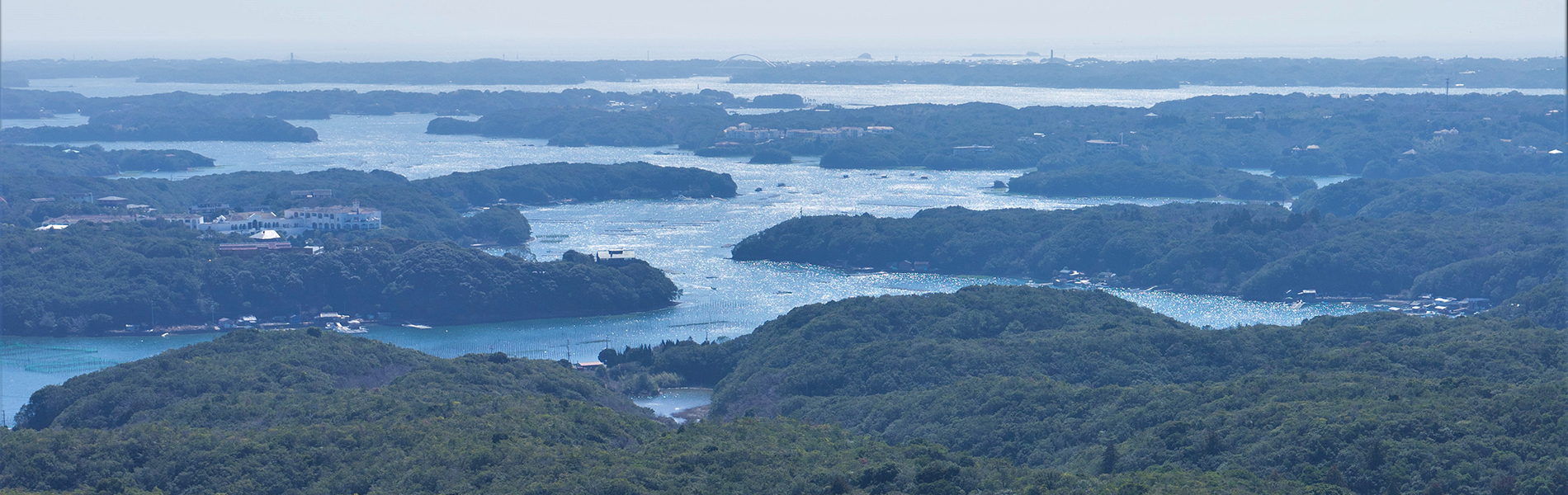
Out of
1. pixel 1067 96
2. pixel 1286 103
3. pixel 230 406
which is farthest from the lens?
pixel 1067 96

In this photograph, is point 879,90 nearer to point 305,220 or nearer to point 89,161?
point 89,161

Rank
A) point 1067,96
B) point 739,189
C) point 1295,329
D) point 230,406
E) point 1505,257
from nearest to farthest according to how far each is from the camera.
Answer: point 230,406
point 1295,329
point 1505,257
point 739,189
point 1067,96

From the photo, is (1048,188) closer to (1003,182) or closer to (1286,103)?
(1003,182)

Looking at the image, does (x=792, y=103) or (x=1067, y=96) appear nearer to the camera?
(x=792, y=103)

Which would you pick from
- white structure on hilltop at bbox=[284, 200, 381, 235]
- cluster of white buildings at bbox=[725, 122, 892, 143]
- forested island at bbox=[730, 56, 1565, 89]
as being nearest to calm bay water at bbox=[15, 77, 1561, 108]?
forested island at bbox=[730, 56, 1565, 89]

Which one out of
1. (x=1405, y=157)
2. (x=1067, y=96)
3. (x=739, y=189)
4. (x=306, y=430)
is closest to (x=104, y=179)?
(x=739, y=189)

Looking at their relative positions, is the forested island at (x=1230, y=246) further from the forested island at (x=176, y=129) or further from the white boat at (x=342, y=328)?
the forested island at (x=176, y=129)

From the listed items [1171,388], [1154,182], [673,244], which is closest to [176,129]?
[673,244]

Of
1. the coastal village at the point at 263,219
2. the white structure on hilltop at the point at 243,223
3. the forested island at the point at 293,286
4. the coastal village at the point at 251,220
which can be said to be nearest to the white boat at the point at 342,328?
the forested island at the point at 293,286
